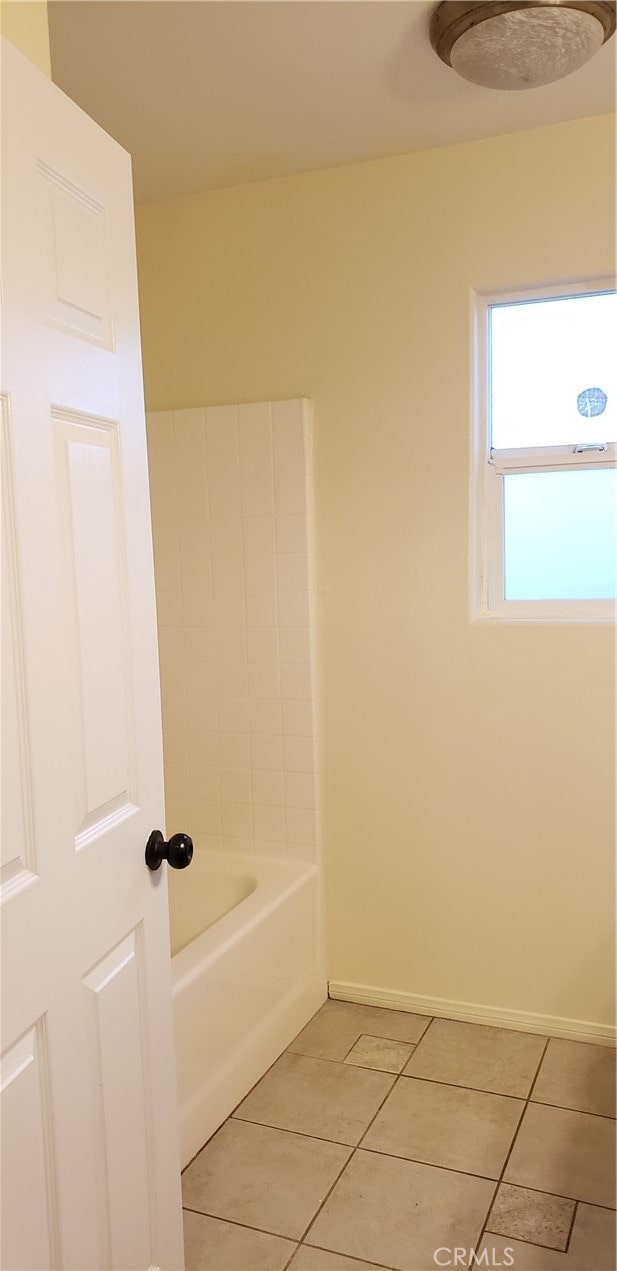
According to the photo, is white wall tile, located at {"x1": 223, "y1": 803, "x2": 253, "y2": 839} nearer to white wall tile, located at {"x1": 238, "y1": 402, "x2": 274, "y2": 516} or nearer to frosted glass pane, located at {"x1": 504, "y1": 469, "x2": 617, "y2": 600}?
white wall tile, located at {"x1": 238, "y1": 402, "x2": 274, "y2": 516}

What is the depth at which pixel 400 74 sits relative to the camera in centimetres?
219

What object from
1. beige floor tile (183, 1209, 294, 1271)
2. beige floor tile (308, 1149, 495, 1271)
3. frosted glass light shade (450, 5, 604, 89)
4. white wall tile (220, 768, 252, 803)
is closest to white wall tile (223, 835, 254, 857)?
white wall tile (220, 768, 252, 803)

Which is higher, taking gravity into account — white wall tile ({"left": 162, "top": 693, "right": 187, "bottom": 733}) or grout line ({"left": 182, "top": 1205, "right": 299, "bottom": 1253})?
white wall tile ({"left": 162, "top": 693, "right": 187, "bottom": 733})

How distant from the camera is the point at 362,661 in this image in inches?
114

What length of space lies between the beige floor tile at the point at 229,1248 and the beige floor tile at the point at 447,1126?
1.25 ft

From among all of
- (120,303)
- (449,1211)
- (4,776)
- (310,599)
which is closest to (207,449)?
(310,599)

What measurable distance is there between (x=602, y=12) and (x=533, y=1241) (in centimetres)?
247

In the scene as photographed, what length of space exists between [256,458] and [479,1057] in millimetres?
1845

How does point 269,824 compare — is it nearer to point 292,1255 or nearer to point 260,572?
point 260,572

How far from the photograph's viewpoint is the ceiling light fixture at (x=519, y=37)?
1856mm

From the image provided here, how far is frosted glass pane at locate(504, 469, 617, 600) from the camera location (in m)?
2.65

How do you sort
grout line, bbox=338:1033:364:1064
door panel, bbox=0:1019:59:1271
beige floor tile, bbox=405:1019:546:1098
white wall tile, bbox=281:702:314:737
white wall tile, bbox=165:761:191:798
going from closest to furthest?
door panel, bbox=0:1019:59:1271 → beige floor tile, bbox=405:1019:546:1098 → grout line, bbox=338:1033:364:1064 → white wall tile, bbox=281:702:314:737 → white wall tile, bbox=165:761:191:798

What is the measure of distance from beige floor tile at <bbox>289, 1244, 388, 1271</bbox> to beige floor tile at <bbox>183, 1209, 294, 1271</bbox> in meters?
0.03

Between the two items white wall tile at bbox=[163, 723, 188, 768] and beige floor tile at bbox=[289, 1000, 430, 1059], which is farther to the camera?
white wall tile at bbox=[163, 723, 188, 768]
